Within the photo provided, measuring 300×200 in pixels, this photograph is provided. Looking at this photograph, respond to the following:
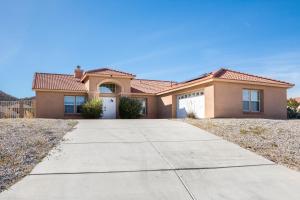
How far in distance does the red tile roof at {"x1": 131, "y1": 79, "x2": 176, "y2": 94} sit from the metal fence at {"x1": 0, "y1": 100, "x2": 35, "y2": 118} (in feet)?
31.3

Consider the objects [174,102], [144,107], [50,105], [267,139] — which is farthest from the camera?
[144,107]

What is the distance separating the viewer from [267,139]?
12078mm

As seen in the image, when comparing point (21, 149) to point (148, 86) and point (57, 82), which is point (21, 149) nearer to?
point (57, 82)

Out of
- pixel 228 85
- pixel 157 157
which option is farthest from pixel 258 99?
pixel 157 157

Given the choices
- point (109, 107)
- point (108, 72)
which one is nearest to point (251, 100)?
point (109, 107)

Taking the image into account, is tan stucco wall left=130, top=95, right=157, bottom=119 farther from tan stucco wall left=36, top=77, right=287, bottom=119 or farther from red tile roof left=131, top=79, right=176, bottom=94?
red tile roof left=131, top=79, right=176, bottom=94

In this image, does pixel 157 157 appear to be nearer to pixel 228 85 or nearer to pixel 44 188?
pixel 44 188

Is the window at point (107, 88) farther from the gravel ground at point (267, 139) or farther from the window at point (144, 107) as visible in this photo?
the gravel ground at point (267, 139)

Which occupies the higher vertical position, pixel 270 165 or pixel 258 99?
pixel 258 99

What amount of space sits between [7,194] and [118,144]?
16.7 feet

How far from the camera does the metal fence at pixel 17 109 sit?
24.4 meters

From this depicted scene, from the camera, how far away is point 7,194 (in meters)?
5.90

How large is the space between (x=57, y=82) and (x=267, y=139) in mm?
20366

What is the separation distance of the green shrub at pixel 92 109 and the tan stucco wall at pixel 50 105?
1776 millimetres
